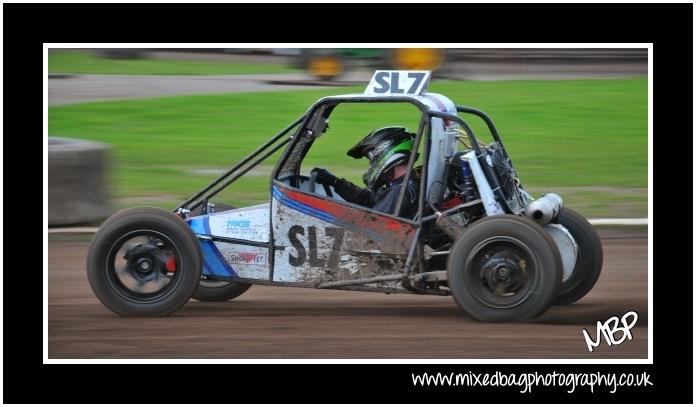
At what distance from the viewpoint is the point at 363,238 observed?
25.3 ft

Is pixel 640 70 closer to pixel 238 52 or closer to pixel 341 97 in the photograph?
pixel 238 52

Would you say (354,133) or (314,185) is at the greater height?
(354,133)

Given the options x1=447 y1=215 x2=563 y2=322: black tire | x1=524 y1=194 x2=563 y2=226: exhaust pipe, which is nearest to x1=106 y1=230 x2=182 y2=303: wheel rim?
x1=447 y1=215 x2=563 y2=322: black tire

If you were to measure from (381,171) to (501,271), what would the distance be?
1187mm

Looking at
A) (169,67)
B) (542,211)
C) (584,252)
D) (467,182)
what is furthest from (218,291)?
(169,67)

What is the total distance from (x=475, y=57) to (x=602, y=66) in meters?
2.66

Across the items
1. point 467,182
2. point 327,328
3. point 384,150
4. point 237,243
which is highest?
point 384,150

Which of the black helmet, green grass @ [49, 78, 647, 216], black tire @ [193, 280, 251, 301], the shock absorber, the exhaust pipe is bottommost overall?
black tire @ [193, 280, 251, 301]

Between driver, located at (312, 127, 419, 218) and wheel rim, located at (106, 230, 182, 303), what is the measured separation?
3.94 feet

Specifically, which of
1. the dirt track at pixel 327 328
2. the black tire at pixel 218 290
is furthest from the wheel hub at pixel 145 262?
the black tire at pixel 218 290

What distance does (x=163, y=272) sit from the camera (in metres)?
7.88

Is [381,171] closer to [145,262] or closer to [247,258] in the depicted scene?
[247,258]

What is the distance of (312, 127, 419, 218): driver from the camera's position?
7.86 meters

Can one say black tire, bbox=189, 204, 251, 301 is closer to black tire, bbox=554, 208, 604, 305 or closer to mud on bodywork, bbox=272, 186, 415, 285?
mud on bodywork, bbox=272, 186, 415, 285
